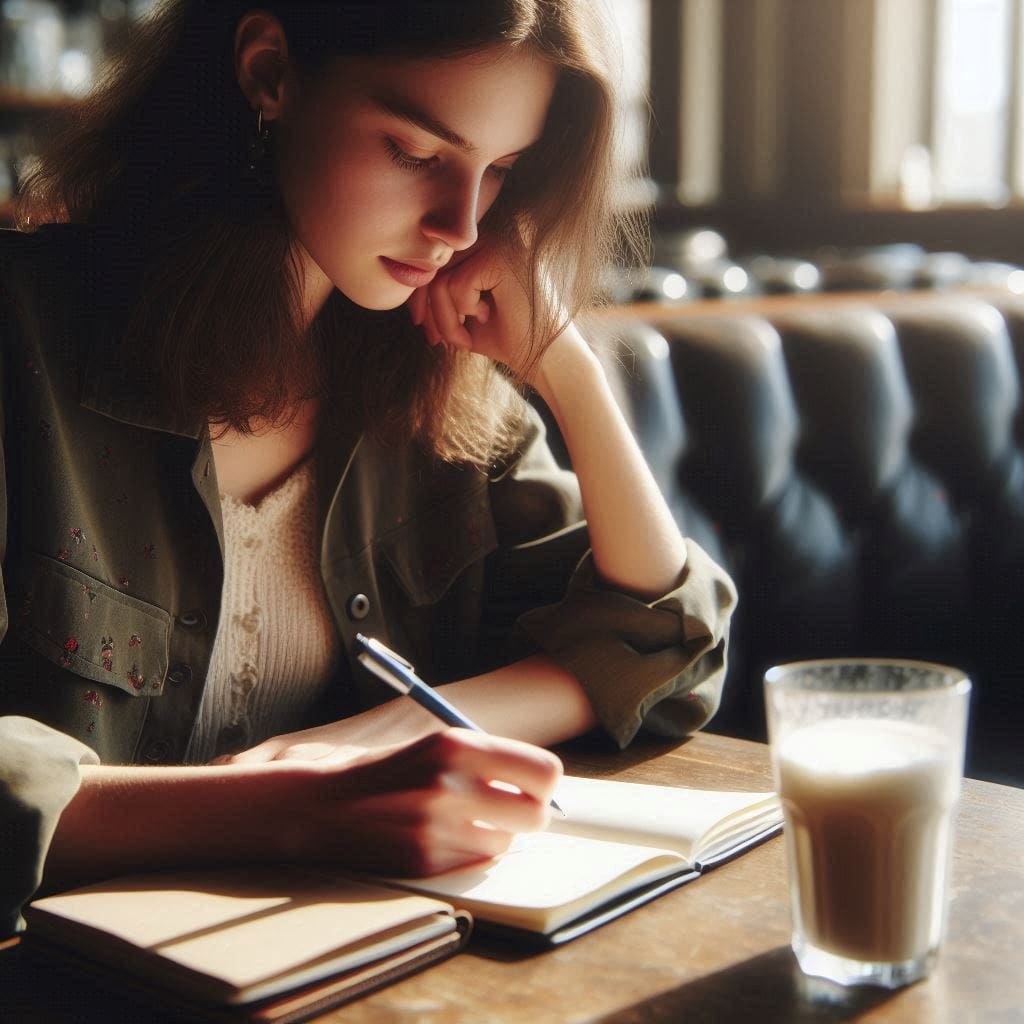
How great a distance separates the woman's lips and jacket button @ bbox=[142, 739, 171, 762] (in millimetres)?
477

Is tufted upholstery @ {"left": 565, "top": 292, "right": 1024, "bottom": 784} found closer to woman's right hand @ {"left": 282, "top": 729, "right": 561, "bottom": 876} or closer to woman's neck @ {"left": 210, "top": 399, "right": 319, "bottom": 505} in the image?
woman's neck @ {"left": 210, "top": 399, "right": 319, "bottom": 505}

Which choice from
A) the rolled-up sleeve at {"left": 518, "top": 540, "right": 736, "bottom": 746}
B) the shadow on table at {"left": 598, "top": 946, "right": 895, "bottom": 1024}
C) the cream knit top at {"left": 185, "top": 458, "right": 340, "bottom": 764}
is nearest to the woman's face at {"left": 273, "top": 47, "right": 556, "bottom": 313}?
the cream knit top at {"left": 185, "top": 458, "right": 340, "bottom": 764}

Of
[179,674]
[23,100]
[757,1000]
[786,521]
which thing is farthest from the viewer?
[23,100]

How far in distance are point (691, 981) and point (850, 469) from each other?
1314 millimetres

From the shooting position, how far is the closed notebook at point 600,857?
798mm

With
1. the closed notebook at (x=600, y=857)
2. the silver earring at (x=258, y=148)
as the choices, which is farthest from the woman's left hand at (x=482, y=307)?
the closed notebook at (x=600, y=857)

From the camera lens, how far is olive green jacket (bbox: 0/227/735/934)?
1.17 metres

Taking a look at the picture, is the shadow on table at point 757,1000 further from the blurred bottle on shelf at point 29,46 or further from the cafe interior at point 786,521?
the blurred bottle on shelf at point 29,46

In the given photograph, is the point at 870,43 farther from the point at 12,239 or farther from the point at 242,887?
the point at 242,887

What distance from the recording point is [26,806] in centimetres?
84

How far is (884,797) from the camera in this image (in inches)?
28.7

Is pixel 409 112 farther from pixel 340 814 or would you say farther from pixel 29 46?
pixel 29 46

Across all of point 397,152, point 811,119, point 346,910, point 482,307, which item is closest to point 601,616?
point 482,307

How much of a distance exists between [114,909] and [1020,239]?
5.32m
